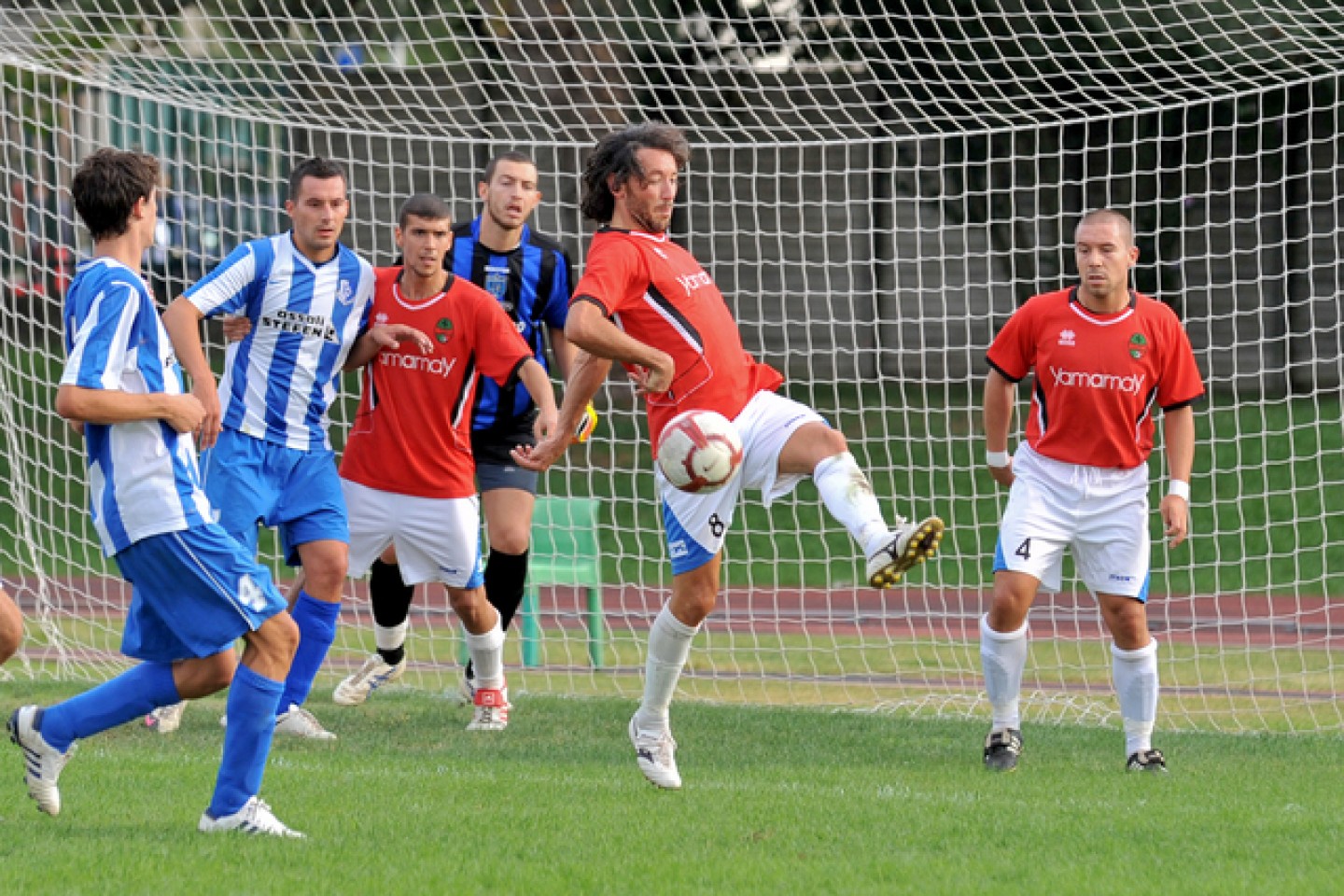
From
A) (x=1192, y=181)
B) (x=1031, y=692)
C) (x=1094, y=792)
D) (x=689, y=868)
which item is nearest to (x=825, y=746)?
(x=1094, y=792)

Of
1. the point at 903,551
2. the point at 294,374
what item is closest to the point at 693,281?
the point at 903,551

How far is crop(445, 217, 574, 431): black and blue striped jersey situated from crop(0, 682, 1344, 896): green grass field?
155cm

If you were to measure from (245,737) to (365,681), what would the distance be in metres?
3.89

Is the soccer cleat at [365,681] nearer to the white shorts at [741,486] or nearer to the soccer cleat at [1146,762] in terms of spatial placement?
the white shorts at [741,486]

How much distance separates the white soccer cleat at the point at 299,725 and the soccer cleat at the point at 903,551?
11.2 ft

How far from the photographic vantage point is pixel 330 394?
7223 mm

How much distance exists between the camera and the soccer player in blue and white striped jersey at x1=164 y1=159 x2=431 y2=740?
22.7 feet

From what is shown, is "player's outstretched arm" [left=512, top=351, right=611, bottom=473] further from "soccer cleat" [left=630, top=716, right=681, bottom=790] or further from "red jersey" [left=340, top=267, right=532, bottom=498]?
"red jersey" [left=340, top=267, right=532, bottom=498]

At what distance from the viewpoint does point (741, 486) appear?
5820 millimetres

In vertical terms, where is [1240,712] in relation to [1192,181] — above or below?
below

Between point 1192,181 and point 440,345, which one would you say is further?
point 1192,181

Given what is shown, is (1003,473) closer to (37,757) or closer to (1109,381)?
(1109,381)

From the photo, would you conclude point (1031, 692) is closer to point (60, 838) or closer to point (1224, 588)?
point (1224, 588)

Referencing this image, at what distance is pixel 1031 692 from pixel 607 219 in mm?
4615
